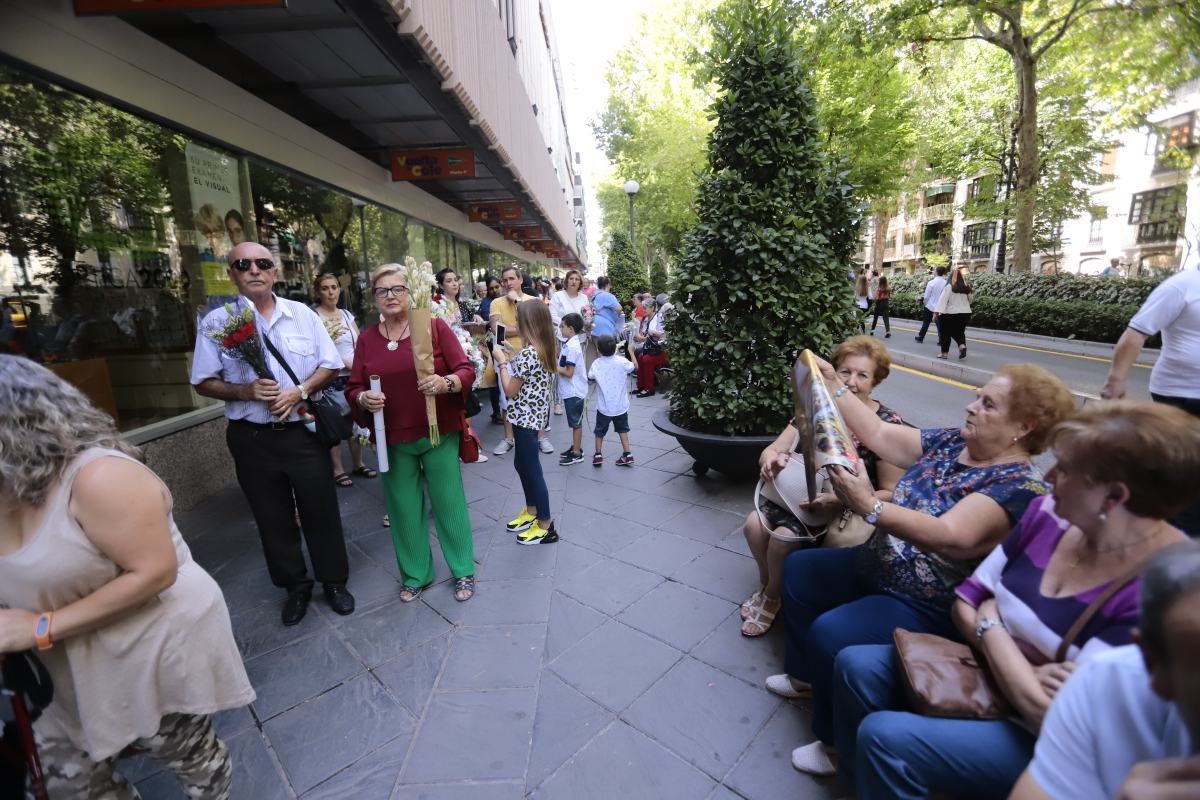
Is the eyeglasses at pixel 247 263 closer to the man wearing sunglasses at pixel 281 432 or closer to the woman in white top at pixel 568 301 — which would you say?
the man wearing sunglasses at pixel 281 432

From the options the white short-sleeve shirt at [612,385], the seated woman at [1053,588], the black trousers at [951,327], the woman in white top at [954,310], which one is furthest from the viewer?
the black trousers at [951,327]

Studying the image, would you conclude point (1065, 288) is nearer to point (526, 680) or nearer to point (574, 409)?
point (574, 409)

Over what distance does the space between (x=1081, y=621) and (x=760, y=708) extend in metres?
1.37

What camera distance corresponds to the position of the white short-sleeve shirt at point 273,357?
2.82 meters

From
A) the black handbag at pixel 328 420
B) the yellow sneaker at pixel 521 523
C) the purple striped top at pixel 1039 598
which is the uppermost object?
the black handbag at pixel 328 420

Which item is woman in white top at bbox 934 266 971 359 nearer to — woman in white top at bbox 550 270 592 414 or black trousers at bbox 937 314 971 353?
black trousers at bbox 937 314 971 353

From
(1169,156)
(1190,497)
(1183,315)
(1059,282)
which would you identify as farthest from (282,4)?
(1059,282)

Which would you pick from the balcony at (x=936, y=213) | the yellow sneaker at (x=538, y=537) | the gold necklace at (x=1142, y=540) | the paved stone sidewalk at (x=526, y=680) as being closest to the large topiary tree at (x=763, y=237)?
the paved stone sidewalk at (x=526, y=680)

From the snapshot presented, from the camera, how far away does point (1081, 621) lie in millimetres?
1305

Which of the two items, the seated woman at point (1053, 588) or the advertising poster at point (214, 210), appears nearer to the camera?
the seated woman at point (1053, 588)

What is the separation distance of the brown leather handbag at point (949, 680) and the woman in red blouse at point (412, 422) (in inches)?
94.0

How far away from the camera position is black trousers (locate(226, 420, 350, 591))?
115 inches

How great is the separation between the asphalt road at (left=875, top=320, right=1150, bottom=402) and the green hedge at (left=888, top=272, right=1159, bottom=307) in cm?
140

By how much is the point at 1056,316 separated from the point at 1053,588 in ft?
50.1
